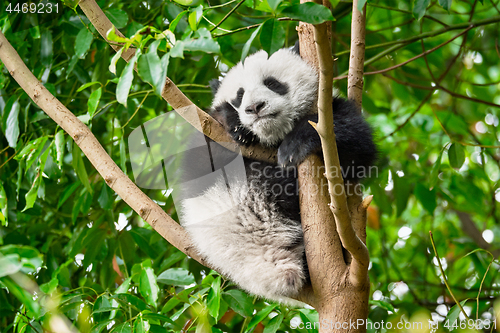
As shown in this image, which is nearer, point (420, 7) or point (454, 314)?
point (420, 7)

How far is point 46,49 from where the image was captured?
2.55 metres

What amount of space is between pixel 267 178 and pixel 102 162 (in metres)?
0.75

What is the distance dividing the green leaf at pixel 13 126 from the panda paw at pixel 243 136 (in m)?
1.17

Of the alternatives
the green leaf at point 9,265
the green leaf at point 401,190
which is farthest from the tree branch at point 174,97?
the green leaf at point 401,190

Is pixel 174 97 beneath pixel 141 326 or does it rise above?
above

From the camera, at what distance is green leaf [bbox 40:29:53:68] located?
253 centimetres

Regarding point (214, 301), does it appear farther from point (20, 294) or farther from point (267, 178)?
point (20, 294)

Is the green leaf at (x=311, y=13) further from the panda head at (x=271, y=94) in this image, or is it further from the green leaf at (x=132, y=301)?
the green leaf at (x=132, y=301)

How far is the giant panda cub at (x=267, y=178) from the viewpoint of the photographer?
184 centimetres

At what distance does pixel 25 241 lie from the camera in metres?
2.77

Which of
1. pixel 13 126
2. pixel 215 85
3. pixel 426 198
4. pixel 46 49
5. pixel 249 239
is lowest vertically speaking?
pixel 426 198

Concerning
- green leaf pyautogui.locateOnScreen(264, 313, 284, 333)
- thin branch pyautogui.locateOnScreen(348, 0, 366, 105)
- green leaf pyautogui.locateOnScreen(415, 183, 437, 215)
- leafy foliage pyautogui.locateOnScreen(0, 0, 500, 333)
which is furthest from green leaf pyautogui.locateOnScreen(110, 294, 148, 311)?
green leaf pyautogui.locateOnScreen(415, 183, 437, 215)

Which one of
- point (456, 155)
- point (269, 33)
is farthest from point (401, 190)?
point (269, 33)

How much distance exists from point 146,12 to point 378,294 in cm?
262
